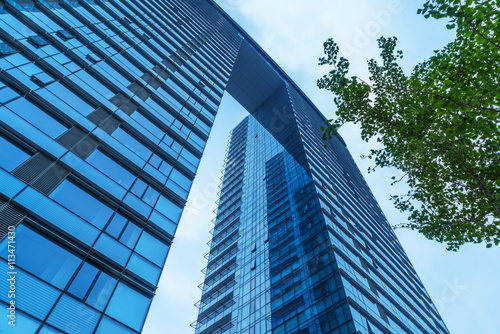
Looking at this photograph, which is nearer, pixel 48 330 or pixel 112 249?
pixel 48 330

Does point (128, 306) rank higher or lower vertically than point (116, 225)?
lower

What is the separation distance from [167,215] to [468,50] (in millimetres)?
14099

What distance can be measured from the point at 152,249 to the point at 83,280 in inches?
133

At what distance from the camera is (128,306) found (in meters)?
10.9

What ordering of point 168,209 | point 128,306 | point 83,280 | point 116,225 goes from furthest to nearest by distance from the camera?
point 168,209, point 116,225, point 128,306, point 83,280

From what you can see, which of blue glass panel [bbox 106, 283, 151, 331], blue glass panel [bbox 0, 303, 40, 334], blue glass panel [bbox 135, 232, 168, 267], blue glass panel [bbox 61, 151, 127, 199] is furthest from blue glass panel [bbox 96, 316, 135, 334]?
blue glass panel [bbox 61, 151, 127, 199]

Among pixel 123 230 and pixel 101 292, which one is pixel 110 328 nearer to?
pixel 101 292

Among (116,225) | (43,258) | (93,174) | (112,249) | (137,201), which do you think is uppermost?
(137,201)

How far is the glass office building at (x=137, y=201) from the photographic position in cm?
995

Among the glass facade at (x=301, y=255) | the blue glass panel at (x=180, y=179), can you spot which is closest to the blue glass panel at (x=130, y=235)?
the blue glass panel at (x=180, y=179)

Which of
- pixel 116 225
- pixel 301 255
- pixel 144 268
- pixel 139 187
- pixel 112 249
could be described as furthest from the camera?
pixel 301 255

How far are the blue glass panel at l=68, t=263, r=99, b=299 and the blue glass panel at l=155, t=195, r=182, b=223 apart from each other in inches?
179

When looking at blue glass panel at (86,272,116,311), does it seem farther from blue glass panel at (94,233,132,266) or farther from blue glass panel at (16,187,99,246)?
blue glass panel at (16,187,99,246)

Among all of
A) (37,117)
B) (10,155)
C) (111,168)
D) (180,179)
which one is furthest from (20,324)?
(180,179)
